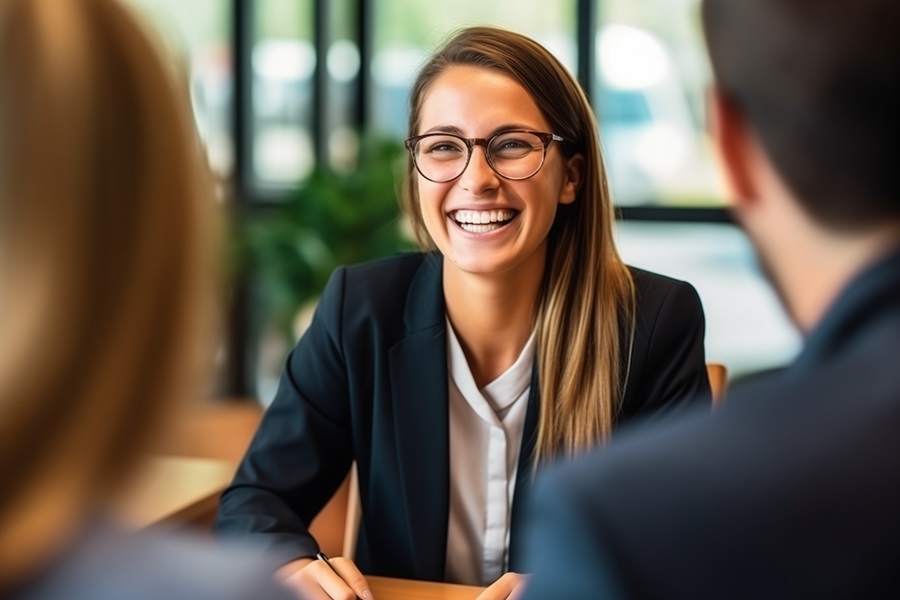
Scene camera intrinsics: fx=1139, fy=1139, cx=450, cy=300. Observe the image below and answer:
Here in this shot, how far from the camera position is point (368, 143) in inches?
183

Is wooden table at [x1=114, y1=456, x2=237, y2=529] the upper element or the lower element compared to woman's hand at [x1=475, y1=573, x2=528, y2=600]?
lower

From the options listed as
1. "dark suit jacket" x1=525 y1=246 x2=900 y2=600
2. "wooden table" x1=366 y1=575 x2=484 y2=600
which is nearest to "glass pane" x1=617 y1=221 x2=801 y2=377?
"wooden table" x1=366 y1=575 x2=484 y2=600

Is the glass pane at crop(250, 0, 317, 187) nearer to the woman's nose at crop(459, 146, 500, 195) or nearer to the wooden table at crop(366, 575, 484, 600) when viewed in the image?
the woman's nose at crop(459, 146, 500, 195)

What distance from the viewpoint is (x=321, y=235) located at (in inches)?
181

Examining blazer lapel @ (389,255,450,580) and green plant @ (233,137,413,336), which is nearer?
blazer lapel @ (389,255,450,580)

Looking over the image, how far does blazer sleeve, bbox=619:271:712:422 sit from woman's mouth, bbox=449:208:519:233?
28 centimetres

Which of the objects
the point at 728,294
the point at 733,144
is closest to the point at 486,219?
the point at 733,144

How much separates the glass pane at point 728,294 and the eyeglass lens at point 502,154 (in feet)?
9.09

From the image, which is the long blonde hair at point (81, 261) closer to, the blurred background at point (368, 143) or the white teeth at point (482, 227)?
the white teeth at point (482, 227)

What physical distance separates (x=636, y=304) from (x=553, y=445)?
11.8 inches

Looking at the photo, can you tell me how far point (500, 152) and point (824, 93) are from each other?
1.10 meters

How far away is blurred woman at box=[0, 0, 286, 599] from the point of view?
2.24ft

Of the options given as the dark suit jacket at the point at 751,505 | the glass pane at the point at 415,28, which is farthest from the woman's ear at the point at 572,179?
the glass pane at the point at 415,28

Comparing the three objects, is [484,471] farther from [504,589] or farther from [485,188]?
[485,188]
